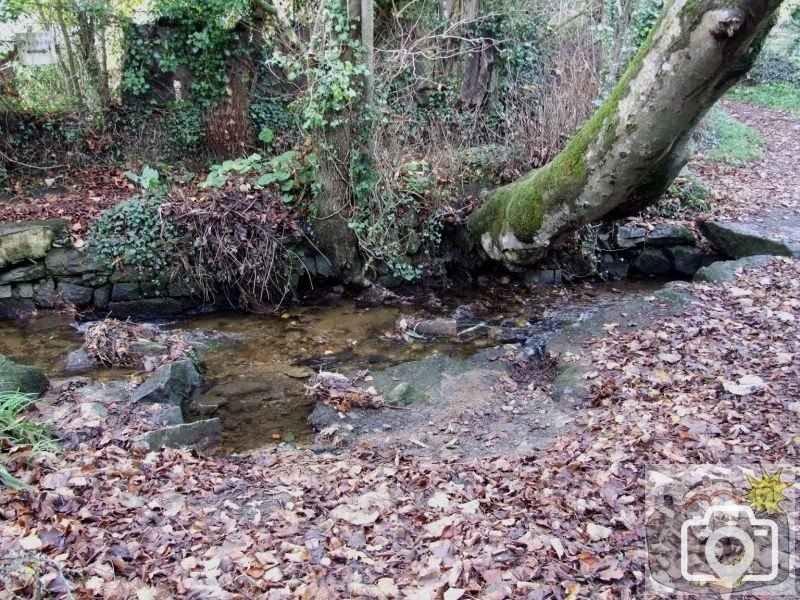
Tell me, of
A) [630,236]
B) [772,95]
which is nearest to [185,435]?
[630,236]

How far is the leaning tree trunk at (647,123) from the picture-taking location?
12.6 ft

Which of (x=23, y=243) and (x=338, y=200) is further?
(x=338, y=200)

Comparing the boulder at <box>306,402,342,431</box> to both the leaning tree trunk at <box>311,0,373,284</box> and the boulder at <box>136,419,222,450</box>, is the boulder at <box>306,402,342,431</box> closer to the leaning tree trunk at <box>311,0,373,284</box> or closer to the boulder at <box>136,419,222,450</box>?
the boulder at <box>136,419,222,450</box>

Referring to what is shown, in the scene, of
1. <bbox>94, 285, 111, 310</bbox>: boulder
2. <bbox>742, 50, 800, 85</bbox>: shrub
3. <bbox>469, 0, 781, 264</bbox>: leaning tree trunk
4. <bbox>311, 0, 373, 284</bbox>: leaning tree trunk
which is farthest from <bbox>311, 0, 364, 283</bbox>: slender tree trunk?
<bbox>742, 50, 800, 85</bbox>: shrub

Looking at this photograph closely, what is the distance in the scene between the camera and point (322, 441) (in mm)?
4445

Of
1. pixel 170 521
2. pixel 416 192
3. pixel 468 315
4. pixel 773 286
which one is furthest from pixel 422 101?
pixel 170 521

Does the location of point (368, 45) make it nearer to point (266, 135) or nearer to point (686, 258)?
point (266, 135)

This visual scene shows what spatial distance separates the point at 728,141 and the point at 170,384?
36.9 feet

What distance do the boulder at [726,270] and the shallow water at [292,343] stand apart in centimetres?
118

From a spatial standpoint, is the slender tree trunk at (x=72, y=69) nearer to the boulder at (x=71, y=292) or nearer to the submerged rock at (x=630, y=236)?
the boulder at (x=71, y=292)

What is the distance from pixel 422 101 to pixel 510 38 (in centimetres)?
197

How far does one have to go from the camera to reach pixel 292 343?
6387 mm

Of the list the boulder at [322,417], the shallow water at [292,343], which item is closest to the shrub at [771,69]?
the shallow water at [292,343]

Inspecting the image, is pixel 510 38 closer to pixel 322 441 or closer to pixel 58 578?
pixel 322 441
